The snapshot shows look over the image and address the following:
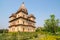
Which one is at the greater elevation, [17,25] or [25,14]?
[25,14]

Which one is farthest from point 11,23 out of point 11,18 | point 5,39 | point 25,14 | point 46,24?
point 5,39

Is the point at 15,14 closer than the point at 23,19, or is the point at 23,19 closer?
the point at 23,19

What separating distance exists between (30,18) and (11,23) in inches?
281

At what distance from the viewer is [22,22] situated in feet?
165

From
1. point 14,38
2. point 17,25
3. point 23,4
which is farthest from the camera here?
point 23,4

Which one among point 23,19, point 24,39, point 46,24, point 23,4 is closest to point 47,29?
point 46,24

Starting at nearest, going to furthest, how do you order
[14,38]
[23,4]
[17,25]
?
[14,38] → [17,25] → [23,4]

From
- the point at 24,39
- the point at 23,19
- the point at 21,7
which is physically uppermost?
the point at 21,7

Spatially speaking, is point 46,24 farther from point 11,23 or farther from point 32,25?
point 11,23

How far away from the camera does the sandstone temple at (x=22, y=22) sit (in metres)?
50.5

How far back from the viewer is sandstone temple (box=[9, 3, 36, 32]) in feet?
166

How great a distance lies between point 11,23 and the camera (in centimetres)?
5503

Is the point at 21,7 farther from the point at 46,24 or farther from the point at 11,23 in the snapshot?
the point at 46,24

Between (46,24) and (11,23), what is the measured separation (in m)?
12.7
